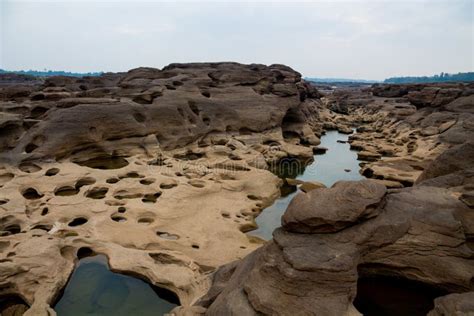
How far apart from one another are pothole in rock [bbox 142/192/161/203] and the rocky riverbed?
0.04m

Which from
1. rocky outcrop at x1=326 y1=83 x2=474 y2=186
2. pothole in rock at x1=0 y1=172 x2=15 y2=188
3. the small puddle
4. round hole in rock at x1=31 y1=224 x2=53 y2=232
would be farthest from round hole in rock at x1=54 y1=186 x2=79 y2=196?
rocky outcrop at x1=326 y1=83 x2=474 y2=186

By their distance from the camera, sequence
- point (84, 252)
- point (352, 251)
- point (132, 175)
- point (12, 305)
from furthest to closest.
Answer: point (132, 175) < point (84, 252) < point (12, 305) < point (352, 251)

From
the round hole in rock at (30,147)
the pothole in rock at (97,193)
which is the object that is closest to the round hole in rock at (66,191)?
the pothole in rock at (97,193)

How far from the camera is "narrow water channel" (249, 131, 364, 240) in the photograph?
10.6 meters

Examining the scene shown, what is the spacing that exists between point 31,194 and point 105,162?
15.5 ft

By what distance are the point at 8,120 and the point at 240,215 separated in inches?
442

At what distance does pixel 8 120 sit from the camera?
1448cm

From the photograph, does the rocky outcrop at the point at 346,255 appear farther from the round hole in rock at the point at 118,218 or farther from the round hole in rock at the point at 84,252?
the round hole in rock at the point at 118,218

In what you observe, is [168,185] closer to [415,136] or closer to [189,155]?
[189,155]

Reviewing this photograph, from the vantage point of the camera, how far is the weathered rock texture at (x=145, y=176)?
23.7ft

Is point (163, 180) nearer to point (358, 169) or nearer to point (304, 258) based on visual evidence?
point (304, 258)

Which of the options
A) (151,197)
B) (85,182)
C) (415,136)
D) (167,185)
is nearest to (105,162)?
(85,182)

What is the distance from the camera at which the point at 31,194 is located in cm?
1105

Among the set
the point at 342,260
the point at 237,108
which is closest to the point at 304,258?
the point at 342,260
